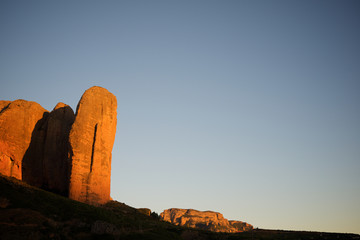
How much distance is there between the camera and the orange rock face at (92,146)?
41.8 m

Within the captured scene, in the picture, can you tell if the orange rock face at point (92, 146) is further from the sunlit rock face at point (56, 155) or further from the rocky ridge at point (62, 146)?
the sunlit rock face at point (56, 155)

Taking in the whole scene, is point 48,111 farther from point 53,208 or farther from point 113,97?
point 53,208

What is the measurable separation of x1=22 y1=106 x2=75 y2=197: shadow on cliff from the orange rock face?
1.99 metres

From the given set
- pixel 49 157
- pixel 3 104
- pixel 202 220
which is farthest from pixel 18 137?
pixel 202 220

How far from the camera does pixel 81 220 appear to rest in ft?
87.1

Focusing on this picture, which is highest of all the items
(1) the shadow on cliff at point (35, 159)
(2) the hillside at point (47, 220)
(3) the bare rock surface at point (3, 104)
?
(3) the bare rock surface at point (3, 104)

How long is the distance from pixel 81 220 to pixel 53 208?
3126mm

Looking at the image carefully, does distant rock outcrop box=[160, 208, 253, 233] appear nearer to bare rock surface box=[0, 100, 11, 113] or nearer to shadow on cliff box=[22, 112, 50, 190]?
shadow on cliff box=[22, 112, 50, 190]

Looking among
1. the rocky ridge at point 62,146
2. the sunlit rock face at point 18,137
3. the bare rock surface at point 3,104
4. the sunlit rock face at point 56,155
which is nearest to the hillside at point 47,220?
the rocky ridge at point 62,146

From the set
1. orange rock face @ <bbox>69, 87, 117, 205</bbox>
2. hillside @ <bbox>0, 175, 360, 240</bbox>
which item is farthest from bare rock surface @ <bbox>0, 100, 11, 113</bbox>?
hillside @ <bbox>0, 175, 360, 240</bbox>

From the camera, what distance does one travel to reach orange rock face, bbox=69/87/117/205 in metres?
41.8

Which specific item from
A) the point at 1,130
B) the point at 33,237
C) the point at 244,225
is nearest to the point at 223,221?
the point at 244,225

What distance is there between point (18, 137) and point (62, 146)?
6.25m

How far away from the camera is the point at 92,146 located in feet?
148
